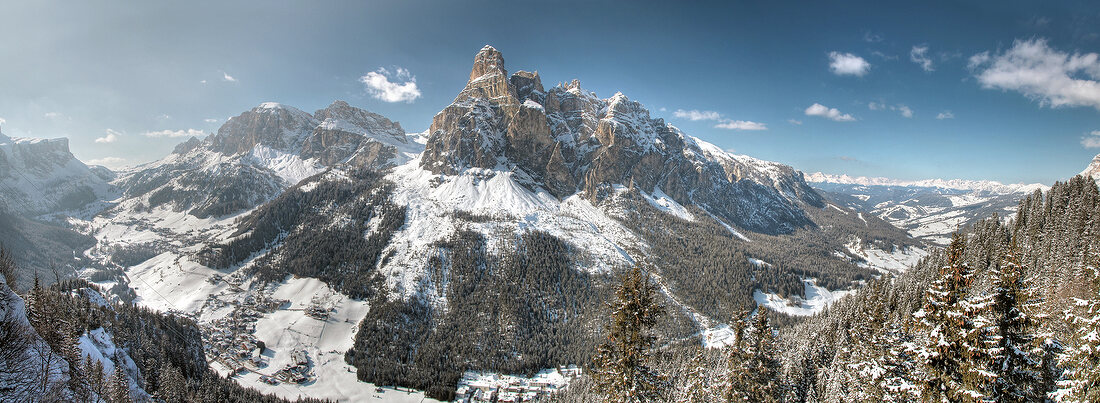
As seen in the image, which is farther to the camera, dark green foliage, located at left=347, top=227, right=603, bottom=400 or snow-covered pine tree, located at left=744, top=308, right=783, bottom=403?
dark green foliage, located at left=347, top=227, right=603, bottom=400

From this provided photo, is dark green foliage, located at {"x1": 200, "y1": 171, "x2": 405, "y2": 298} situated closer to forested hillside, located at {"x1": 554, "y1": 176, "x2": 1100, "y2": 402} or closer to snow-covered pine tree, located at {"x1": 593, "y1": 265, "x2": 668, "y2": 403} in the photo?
snow-covered pine tree, located at {"x1": 593, "y1": 265, "x2": 668, "y2": 403}

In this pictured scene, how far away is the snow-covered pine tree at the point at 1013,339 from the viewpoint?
47.1 ft

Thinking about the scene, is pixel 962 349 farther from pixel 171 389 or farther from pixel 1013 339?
pixel 171 389

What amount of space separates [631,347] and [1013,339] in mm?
14617

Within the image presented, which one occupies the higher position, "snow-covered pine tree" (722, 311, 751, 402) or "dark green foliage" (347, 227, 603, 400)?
"snow-covered pine tree" (722, 311, 751, 402)

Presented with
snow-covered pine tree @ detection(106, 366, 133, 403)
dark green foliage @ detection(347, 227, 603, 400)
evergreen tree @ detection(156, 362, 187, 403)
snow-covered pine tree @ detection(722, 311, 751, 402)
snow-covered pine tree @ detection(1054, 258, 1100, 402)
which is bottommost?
dark green foliage @ detection(347, 227, 603, 400)

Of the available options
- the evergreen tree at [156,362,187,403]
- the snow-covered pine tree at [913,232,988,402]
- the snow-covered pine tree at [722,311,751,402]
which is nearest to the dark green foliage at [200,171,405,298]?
the evergreen tree at [156,362,187,403]

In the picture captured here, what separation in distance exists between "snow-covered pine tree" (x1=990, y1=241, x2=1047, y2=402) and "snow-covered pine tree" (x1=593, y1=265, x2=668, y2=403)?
12629 millimetres

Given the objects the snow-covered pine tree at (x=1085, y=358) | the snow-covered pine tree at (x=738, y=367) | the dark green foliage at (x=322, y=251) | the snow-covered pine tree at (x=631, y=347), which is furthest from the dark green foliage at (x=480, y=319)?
the snow-covered pine tree at (x=1085, y=358)

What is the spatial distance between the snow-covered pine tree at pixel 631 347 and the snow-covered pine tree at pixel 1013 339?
1263 cm

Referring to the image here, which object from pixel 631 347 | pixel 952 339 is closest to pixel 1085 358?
pixel 952 339

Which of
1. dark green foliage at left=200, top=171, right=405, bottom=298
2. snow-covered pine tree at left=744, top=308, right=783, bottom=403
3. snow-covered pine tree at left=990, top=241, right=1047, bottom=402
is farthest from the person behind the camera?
dark green foliage at left=200, top=171, right=405, bottom=298

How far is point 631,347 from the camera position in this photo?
18188mm

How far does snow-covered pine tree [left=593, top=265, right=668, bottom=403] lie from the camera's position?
18.0 m
